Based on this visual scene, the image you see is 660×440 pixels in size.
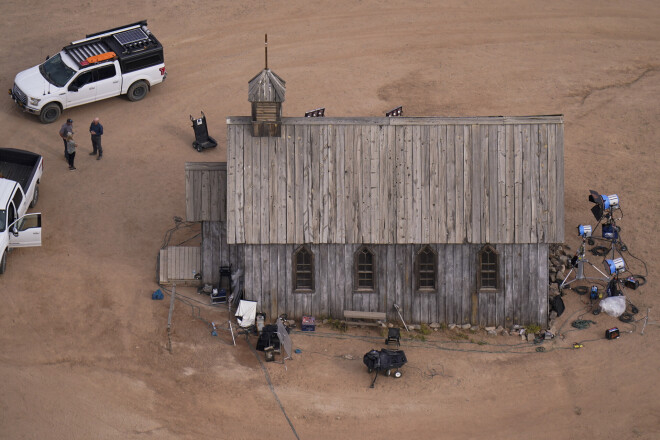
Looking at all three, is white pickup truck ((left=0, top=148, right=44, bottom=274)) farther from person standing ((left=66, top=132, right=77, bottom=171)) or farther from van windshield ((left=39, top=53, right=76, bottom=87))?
van windshield ((left=39, top=53, right=76, bottom=87))

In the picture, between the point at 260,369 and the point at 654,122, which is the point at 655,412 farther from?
the point at 654,122

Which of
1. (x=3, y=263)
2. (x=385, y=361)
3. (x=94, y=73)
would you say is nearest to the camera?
(x=385, y=361)

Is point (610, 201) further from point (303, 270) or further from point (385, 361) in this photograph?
point (303, 270)

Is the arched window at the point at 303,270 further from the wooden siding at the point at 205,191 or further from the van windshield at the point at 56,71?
the van windshield at the point at 56,71

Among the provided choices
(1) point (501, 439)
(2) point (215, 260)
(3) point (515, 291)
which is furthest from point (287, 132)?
(1) point (501, 439)

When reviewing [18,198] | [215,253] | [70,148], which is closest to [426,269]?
[215,253]

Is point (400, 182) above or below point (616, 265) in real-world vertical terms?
above
